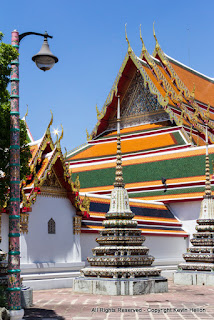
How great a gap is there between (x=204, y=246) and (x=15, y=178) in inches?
322

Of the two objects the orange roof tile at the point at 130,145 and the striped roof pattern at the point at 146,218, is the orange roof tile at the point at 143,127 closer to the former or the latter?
the orange roof tile at the point at 130,145

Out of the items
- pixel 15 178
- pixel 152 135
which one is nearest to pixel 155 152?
pixel 152 135

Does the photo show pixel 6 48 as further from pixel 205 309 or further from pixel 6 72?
pixel 205 309

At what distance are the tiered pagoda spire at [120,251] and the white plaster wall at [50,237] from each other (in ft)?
8.54

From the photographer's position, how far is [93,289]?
34.6ft

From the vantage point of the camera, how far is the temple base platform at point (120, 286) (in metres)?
10.2

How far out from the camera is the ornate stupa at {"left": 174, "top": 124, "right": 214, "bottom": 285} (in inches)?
520

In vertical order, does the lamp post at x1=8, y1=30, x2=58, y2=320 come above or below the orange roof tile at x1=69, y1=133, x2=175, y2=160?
below

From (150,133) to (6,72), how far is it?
20492 mm

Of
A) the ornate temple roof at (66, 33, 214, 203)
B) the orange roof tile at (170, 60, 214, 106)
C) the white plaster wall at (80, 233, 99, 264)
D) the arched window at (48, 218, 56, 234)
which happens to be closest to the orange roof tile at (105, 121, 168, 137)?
the ornate temple roof at (66, 33, 214, 203)

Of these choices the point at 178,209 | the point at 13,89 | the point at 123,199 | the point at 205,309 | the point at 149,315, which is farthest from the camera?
the point at 178,209

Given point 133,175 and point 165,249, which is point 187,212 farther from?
point 133,175

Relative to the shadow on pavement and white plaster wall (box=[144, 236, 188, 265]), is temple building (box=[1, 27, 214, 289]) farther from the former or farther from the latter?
the shadow on pavement

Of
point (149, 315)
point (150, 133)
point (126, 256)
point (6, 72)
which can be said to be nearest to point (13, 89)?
point (6, 72)
